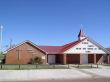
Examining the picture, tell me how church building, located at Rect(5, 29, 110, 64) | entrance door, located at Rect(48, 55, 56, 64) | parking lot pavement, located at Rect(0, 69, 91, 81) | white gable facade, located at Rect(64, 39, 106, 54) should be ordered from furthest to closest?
entrance door, located at Rect(48, 55, 56, 64)
white gable facade, located at Rect(64, 39, 106, 54)
church building, located at Rect(5, 29, 110, 64)
parking lot pavement, located at Rect(0, 69, 91, 81)

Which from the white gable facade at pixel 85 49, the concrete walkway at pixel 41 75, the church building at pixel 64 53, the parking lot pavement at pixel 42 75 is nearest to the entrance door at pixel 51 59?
the church building at pixel 64 53

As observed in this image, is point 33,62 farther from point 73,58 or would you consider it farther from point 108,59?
point 108,59

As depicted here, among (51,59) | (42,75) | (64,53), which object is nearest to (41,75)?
(42,75)

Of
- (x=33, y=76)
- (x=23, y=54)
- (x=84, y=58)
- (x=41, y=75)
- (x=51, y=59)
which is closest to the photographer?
(x=33, y=76)

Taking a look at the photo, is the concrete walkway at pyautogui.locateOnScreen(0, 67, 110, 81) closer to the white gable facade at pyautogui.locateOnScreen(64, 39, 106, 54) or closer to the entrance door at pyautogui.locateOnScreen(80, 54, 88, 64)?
the white gable facade at pyautogui.locateOnScreen(64, 39, 106, 54)

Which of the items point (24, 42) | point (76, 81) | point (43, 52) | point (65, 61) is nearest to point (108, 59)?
point (65, 61)

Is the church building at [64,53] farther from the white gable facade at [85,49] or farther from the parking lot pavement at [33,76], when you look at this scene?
the parking lot pavement at [33,76]

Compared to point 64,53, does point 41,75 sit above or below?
below

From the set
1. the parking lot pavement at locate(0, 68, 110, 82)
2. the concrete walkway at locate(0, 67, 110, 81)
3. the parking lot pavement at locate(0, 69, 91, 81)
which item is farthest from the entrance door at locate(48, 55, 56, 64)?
the parking lot pavement at locate(0, 69, 91, 81)

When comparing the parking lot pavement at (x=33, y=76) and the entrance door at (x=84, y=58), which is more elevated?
the entrance door at (x=84, y=58)

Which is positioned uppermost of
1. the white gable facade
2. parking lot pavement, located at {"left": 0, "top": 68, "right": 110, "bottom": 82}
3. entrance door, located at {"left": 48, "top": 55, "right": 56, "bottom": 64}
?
the white gable facade

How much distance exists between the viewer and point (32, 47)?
50688 mm

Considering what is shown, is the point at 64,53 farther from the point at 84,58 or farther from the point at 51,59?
the point at 51,59

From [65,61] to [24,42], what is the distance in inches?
346
